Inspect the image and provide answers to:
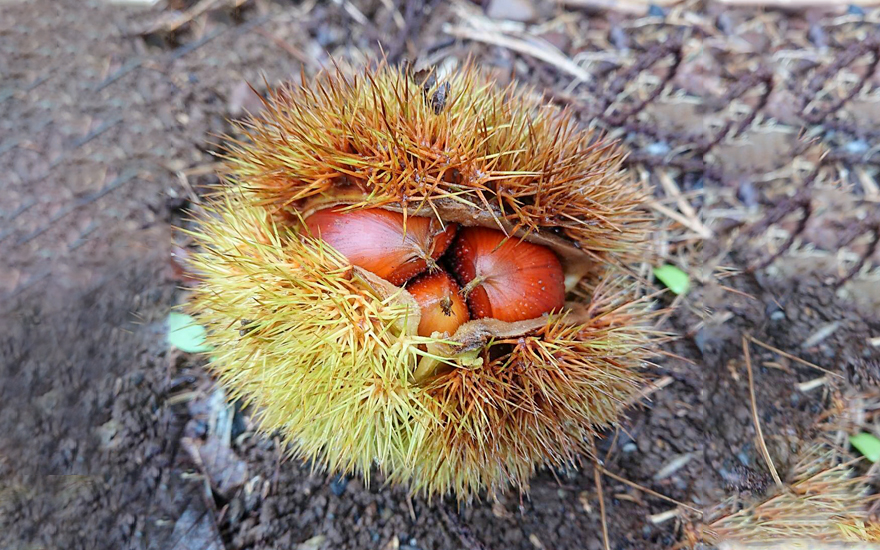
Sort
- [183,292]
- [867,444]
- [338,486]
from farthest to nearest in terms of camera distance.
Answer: [183,292] → [338,486] → [867,444]

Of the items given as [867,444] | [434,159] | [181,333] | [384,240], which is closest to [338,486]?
[181,333]

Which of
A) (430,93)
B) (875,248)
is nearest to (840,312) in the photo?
(875,248)

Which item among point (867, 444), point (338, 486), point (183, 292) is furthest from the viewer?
point (183, 292)

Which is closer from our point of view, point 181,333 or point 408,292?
point 408,292

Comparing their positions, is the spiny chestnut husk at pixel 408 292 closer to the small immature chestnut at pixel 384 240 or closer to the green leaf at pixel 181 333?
the small immature chestnut at pixel 384 240

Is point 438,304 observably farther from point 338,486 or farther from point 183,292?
point 183,292

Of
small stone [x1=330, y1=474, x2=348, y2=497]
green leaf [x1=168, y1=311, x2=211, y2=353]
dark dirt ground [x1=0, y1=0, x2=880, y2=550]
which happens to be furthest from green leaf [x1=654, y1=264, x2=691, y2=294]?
green leaf [x1=168, y1=311, x2=211, y2=353]

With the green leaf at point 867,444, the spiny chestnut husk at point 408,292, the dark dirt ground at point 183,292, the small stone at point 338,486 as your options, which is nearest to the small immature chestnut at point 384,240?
the spiny chestnut husk at point 408,292

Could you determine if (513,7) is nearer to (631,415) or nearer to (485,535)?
(631,415)
